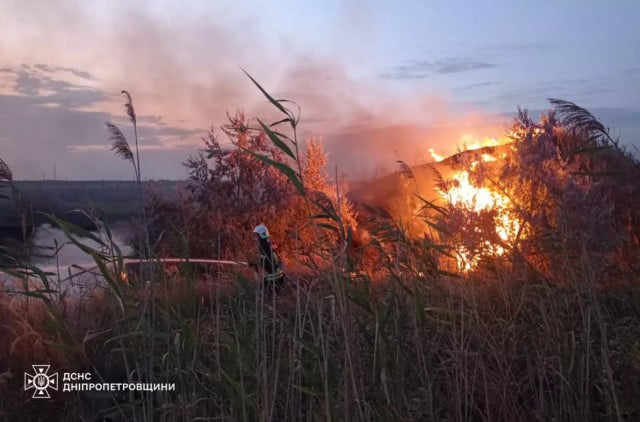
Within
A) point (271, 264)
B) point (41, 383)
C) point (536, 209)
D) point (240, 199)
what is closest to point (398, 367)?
point (271, 264)

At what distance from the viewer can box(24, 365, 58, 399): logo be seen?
469 centimetres

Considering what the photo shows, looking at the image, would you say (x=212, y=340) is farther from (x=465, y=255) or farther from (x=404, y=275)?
(x=465, y=255)

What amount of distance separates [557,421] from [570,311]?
1.06 m

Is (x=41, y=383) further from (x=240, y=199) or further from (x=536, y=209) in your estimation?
(x=240, y=199)

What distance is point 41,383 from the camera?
15.5 feet

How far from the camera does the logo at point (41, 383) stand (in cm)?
469

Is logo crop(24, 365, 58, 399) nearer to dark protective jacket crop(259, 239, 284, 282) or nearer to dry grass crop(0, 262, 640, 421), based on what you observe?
dry grass crop(0, 262, 640, 421)


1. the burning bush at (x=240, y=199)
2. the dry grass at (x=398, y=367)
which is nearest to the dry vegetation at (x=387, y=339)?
the dry grass at (x=398, y=367)

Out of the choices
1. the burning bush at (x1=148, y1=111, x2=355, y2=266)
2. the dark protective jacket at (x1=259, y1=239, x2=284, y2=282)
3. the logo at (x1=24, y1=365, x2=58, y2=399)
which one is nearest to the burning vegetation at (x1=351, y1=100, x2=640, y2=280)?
the dark protective jacket at (x1=259, y1=239, x2=284, y2=282)

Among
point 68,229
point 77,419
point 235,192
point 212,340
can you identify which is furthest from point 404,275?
point 235,192

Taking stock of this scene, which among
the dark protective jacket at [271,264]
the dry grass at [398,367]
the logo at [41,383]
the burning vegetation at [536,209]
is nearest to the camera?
the dry grass at [398,367]

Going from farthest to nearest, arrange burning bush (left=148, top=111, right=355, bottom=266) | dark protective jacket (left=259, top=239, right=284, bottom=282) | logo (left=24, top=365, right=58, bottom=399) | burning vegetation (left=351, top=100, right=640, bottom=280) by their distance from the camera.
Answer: burning bush (left=148, top=111, right=355, bottom=266) → logo (left=24, top=365, right=58, bottom=399) → dark protective jacket (left=259, top=239, right=284, bottom=282) → burning vegetation (left=351, top=100, right=640, bottom=280)

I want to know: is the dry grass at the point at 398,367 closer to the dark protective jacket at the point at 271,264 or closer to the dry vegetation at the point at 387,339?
the dry vegetation at the point at 387,339

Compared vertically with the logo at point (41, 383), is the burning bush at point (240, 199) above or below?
above
